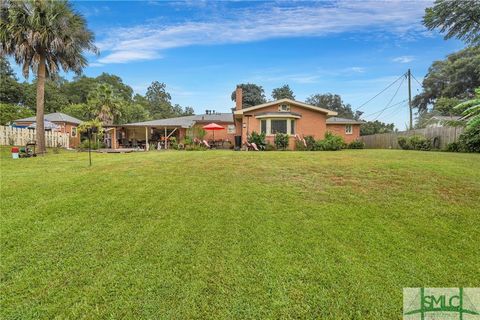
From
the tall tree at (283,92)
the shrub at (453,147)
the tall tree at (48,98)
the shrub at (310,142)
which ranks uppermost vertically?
the tall tree at (283,92)

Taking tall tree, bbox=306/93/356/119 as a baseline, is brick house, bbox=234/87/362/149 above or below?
below

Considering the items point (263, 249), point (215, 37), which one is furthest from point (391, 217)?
point (215, 37)

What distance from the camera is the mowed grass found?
9.40 feet

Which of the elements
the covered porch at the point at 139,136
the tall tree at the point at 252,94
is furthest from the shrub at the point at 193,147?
the tall tree at the point at 252,94

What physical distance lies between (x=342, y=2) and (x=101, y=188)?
9814 millimetres

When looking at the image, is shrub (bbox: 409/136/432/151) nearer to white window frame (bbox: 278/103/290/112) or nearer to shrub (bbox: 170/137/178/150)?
white window frame (bbox: 278/103/290/112)

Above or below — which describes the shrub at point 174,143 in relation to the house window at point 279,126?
below

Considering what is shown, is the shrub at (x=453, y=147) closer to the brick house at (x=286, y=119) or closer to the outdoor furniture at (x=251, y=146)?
the brick house at (x=286, y=119)

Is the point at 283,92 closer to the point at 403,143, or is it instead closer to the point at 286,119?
the point at 403,143

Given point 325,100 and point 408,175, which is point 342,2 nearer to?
point 408,175

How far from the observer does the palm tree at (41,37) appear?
15.7 meters

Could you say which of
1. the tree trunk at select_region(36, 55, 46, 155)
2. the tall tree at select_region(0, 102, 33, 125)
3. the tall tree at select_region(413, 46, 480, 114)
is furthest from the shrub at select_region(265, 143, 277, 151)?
the tall tree at select_region(0, 102, 33, 125)

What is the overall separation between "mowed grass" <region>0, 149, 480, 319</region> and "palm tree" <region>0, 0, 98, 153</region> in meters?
13.6

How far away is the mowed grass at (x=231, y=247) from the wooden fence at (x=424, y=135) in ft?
40.1
